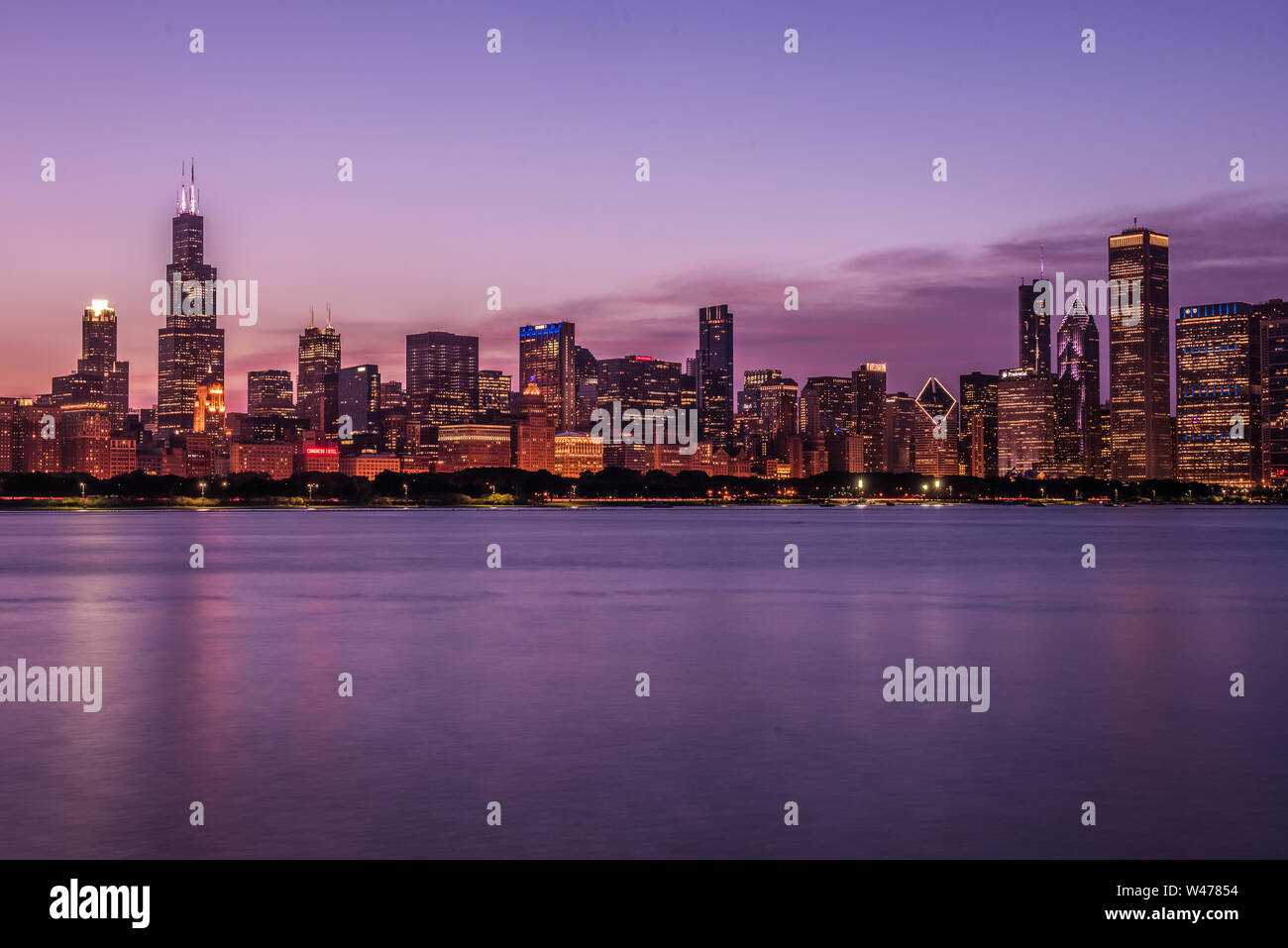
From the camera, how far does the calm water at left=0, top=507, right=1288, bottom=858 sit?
624 inches

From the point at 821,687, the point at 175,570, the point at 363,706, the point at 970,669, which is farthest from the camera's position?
the point at 175,570

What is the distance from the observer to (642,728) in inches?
921

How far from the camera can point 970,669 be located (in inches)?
1243

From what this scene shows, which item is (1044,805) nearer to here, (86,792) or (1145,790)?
(1145,790)

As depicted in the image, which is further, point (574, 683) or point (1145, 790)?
point (574, 683)

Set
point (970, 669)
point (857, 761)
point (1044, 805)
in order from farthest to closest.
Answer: point (970, 669), point (857, 761), point (1044, 805)

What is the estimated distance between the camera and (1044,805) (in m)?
17.2

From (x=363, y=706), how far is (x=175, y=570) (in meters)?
56.8

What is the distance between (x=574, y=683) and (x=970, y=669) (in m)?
10.8

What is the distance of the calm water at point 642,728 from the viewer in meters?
15.9
